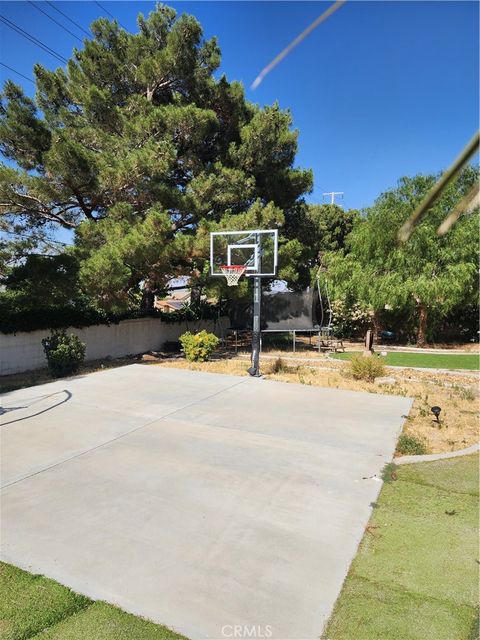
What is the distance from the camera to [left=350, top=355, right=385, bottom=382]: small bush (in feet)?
32.5

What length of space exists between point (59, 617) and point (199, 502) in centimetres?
167

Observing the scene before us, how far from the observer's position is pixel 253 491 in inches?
166

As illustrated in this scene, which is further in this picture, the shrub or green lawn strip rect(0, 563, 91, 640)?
the shrub

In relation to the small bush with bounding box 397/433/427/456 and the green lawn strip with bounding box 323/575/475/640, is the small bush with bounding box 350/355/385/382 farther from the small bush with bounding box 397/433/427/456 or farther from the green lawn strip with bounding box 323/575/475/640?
the green lawn strip with bounding box 323/575/475/640

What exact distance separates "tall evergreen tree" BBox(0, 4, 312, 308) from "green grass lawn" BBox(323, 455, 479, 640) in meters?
8.93

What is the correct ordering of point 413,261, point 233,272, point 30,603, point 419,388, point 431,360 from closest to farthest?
point 30,603
point 419,388
point 233,272
point 431,360
point 413,261

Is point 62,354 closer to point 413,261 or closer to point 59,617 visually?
point 59,617

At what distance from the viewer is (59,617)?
246 cm

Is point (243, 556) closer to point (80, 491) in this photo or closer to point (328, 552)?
point (328, 552)

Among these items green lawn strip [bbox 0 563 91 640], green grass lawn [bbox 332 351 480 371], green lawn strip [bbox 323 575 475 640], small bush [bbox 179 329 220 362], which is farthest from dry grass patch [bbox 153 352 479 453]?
green lawn strip [bbox 0 563 91 640]

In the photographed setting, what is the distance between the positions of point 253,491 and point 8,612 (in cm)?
231

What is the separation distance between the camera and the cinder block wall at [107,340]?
11.1 m

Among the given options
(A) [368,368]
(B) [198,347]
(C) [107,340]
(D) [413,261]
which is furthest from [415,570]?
(D) [413,261]

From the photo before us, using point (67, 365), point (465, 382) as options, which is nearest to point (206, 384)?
point (67, 365)
